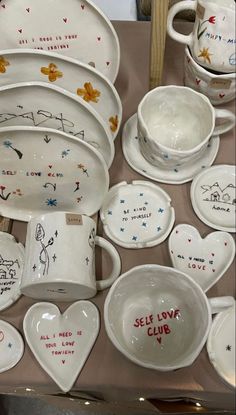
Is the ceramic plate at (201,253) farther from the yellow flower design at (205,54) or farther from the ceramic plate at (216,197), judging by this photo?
the yellow flower design at (205,54)

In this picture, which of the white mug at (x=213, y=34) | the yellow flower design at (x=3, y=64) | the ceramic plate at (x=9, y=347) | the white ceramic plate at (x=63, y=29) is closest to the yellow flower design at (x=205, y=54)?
the white mug at (x=213, y=34)

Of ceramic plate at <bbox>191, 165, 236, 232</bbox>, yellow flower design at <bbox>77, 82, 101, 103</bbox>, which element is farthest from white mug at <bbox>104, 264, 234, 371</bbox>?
yellow flower design at <bbox>77, 82, 101, 103</bbox>

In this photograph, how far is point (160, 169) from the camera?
0.61m

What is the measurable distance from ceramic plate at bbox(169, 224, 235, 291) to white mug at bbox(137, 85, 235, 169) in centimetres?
9

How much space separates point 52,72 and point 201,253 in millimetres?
285

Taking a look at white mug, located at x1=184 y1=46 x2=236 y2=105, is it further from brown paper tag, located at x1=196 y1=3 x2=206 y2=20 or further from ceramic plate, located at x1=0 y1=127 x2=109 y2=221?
ceramic plate, located at x1=0 y1=127 x2=109 y2=221

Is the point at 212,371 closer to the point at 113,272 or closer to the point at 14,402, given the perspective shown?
the point at 113,272

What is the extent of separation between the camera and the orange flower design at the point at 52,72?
21.0 inches

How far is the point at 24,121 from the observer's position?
21.2 inches

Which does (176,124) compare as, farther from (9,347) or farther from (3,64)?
(9,347)

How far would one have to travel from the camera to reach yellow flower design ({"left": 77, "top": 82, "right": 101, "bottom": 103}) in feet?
1.84

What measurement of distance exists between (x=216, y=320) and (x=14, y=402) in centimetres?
54

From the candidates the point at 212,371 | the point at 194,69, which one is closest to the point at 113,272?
the point at 212,371

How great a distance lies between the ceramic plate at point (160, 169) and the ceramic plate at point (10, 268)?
7.5 inches
